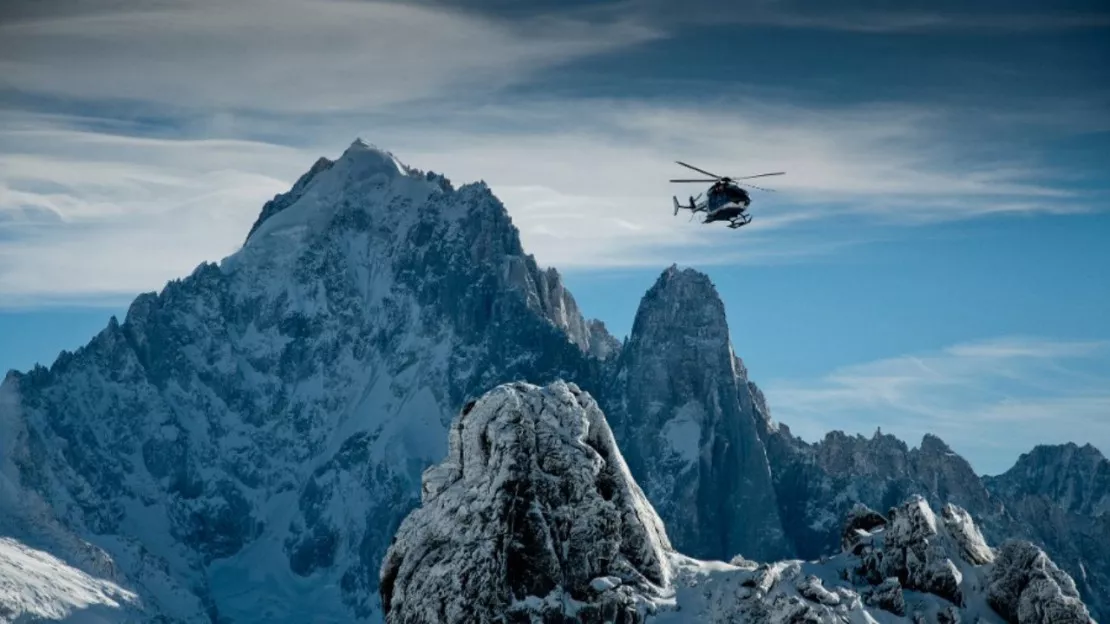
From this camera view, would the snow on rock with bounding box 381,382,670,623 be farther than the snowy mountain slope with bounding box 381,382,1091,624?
Yes

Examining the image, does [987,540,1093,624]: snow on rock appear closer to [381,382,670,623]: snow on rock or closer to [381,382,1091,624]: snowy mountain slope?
[381,382,1091,624]: snowy mountain slope

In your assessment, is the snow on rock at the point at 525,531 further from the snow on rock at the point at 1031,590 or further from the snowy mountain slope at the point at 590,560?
the snow on rock at the point at 1031,590

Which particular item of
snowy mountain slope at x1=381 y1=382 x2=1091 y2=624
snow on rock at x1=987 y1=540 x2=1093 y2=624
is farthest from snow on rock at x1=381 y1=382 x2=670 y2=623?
snow on rock at x1=987 y1=540 x2=1093 y2=624

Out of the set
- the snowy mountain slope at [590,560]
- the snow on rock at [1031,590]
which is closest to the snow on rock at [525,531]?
the snowy mountain slope at [590,560]

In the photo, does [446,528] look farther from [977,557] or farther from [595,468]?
[977,557]

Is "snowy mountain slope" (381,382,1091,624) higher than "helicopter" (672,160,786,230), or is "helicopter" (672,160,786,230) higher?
"helicopter" (672,160,786,230)

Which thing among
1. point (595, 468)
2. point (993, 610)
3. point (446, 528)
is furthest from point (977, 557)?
point (446, 528)
